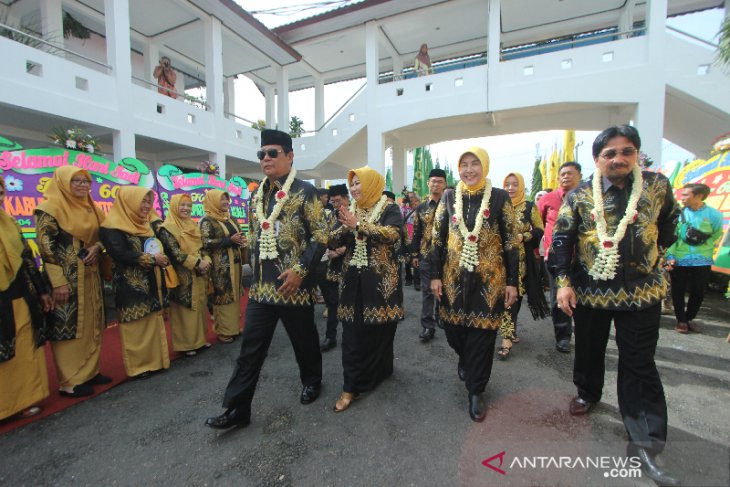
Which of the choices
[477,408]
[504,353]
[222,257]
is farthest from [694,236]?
[222,257]

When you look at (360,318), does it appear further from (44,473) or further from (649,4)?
(649,4)

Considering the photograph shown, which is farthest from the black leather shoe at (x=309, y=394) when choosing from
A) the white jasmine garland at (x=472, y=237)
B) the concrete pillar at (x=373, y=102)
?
the concrete pillar at (x=373, y=102)

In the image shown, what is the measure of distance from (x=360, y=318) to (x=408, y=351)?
1.31 meters

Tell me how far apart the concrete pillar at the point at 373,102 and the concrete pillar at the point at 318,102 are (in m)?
3.61

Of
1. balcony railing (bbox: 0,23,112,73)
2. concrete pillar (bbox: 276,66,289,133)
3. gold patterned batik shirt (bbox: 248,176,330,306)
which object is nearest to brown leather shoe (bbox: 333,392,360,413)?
gold patterned batik shirt (bbox: 248,176,330,306)

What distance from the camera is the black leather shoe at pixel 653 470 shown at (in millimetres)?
1723

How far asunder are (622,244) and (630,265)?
0.41ft

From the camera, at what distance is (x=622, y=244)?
77.5 inches

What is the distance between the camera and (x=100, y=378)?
9.89 feet

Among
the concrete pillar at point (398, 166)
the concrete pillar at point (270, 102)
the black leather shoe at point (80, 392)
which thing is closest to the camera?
the black leather shoe at point (80, 392)

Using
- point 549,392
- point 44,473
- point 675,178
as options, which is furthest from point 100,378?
point 675,178

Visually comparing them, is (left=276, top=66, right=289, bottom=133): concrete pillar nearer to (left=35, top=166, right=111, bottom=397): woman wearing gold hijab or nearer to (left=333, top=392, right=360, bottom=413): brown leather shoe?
(left=35, top=166, right=111, bottom=397): woman wearing gold hijab

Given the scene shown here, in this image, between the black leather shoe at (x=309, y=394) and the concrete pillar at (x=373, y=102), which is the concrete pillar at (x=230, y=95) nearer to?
the concrete pillar at (x=373, y=102)

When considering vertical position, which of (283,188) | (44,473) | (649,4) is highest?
(649,4)
